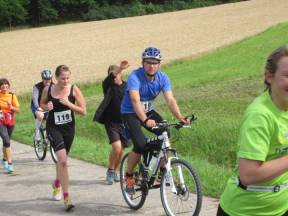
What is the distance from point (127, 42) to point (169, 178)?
41101mm

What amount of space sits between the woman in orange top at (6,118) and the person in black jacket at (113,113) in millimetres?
2194

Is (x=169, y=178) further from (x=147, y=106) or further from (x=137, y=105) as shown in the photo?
(x=147, y=106)

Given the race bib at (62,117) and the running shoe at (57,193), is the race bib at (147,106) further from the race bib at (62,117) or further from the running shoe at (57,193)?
the running shoe at (57,193)

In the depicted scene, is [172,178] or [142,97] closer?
[172,178]

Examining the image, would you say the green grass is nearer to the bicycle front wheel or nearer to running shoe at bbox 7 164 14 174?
the bicycle front wheel

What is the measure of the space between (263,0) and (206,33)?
28081mm

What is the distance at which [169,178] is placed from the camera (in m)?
6.07

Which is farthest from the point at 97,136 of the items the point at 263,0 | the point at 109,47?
the point at 263,0

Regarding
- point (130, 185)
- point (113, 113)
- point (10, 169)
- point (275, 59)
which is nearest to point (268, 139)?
point (275, 59)

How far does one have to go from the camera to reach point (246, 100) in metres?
16.0

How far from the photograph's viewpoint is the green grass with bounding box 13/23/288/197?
975 centimetres

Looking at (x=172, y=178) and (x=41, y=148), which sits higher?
(x=172, y=178)

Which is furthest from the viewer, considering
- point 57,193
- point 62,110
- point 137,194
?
point 57,193

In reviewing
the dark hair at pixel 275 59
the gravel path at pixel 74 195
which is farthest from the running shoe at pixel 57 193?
the dark hair at pixel 275 59
